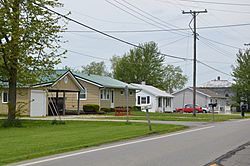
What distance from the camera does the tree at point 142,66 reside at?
89.7 m

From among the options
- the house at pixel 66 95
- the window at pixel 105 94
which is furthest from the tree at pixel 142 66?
the window at pixel 105 94

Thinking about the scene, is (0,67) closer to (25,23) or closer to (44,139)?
(25,23)

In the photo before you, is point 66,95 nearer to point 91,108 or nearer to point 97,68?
point 91,108

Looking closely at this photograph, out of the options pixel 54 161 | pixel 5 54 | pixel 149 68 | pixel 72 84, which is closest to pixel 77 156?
pixel 54 161

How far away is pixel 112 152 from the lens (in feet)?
49.2

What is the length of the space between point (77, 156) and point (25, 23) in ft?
46.3

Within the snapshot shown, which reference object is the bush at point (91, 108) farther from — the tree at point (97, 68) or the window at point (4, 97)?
the tree at point (97, 68)

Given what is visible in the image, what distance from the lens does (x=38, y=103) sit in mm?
41562

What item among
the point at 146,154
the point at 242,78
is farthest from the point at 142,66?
the point at 146,154

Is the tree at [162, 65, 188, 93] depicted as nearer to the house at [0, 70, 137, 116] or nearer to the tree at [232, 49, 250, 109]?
the tree at [232, 49, 250, 109]

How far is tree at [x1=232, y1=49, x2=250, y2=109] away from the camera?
77938 millimetres

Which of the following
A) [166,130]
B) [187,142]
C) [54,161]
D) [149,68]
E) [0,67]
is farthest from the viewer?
[149,68]

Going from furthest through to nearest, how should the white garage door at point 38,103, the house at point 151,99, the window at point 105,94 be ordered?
the house at point 151,99
the window at point 105,94
the white garage door at point 38,103

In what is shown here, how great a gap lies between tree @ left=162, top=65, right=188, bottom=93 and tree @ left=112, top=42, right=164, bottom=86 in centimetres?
1589
